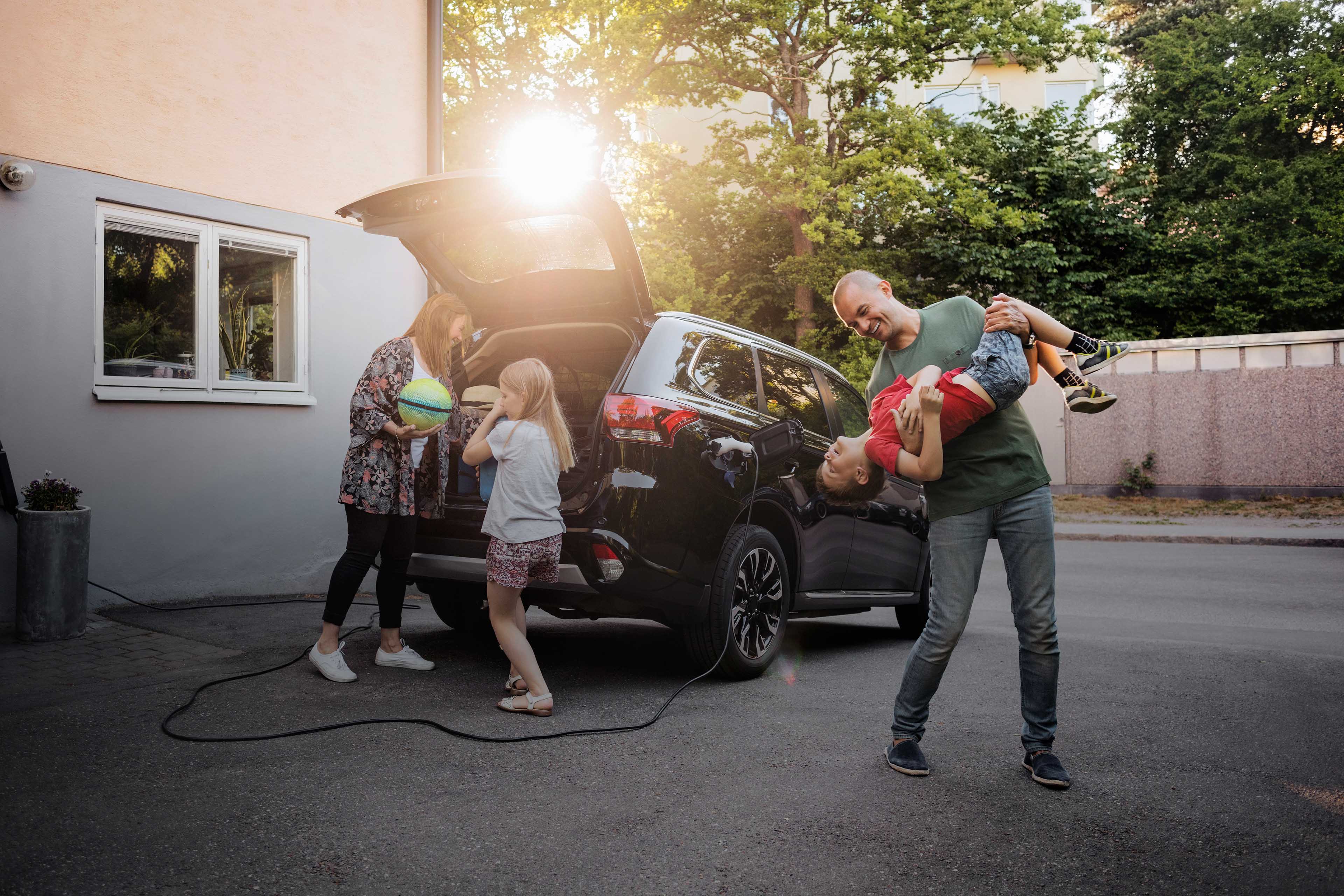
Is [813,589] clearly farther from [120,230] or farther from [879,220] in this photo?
[879,220]

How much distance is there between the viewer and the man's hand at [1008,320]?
352cm

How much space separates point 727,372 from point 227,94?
4787 millimetres

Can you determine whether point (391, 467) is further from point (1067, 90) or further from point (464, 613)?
point (1067, 90)

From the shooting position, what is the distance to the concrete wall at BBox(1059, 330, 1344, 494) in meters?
17.7

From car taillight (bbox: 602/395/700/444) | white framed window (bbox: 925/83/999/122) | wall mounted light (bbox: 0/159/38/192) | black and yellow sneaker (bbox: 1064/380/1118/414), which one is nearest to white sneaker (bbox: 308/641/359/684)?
car taillight (bbox: 602/395/700/444)

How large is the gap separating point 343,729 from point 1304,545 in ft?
44.5

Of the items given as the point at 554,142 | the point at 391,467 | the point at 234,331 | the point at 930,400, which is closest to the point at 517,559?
the point at 391,467

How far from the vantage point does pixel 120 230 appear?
7070 mm

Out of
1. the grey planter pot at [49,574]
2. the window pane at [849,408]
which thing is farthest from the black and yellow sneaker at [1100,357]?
the grey planter pot at [49,574]

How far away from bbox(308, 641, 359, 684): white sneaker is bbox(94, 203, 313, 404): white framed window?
2968 mm

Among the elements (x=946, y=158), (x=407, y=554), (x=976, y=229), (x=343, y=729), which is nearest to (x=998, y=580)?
(x=407, y=554)

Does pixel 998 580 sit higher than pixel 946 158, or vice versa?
pixel 946 158

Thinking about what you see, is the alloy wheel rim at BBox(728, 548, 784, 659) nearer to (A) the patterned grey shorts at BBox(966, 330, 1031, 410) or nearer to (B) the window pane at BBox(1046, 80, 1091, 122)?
(A) the patterned grey shorts at BBox(966, 330, 1031, 410)

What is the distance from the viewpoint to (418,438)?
16.5 feet
